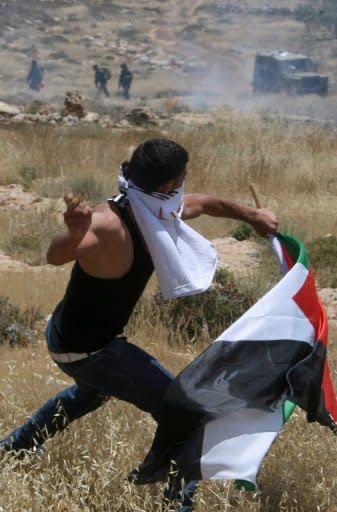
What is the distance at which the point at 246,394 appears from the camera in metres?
4.40

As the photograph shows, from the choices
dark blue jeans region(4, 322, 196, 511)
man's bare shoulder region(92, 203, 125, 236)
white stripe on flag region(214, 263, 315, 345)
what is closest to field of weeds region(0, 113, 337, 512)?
dark blue jeans region(4, 322, 196, 511)

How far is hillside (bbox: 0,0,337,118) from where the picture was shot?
61.3 metres

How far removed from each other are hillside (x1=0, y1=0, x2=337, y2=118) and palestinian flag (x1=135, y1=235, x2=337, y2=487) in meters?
48.2

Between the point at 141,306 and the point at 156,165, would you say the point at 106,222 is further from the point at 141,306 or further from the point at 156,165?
the point at 141,306

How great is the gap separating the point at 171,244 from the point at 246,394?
2.16ft

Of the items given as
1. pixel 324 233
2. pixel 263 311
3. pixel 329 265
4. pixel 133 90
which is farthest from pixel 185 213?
pixel 133 90

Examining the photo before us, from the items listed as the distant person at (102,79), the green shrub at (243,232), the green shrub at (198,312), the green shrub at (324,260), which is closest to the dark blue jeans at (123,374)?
the green shrub at (198,312)

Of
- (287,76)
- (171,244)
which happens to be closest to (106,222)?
(171,244)

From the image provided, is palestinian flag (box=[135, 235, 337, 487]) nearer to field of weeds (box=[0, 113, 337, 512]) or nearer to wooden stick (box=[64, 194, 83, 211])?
field of weeds (box=[0, 113, 337, 512])

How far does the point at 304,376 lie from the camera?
446cm

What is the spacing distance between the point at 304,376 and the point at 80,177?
10.8 metres

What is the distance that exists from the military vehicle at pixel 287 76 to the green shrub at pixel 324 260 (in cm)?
4199

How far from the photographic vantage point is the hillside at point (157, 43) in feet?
201

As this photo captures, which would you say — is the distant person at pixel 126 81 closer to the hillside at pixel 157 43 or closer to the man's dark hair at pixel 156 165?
the hillside at pixel 157 43
